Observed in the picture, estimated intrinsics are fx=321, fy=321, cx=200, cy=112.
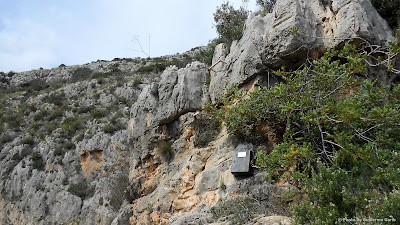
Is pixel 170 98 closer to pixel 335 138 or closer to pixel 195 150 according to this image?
pixel 195 150

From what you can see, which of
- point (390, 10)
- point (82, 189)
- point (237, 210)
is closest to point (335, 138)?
point (237, 210)

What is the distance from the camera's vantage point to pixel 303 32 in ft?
24.4

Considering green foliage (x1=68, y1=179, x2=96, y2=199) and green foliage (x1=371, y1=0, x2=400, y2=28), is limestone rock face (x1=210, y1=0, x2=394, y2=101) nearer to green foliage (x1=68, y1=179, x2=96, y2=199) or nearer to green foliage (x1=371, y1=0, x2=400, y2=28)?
green foliage (x1=371, y1=0, x2=400, y2=28)

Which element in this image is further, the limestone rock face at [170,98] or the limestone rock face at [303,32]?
the limestone rock face at [170,98]

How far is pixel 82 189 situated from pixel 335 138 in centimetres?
1647

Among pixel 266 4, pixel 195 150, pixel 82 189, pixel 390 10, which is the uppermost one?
pixel 266 4

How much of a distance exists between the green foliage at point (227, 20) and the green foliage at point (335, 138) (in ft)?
12.7

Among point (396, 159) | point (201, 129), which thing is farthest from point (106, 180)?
point (396, 159)

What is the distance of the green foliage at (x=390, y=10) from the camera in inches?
320

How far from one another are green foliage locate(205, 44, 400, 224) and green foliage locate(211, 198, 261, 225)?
795mm

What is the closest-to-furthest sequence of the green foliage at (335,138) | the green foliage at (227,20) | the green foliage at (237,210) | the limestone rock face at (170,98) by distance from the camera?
the green foliage at (335,138) → the green foliage at (237,210) → the limestone rock face at (170,98) → the green foliage at (227,20)

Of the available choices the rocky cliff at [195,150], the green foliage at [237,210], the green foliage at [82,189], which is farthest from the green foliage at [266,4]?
the green foliage at [82,189]

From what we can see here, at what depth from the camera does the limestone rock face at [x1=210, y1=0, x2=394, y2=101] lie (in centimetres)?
714

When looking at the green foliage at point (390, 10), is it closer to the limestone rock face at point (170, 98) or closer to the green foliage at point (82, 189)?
the limestone rock face at point (170, 98)
